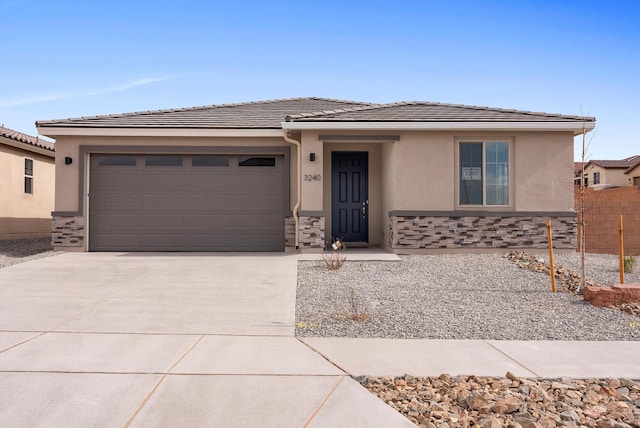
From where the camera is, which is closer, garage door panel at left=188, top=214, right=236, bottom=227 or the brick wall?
garage door panel at left=188, top=214, right=236, bottom=227

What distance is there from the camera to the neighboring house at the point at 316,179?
37.0 ft

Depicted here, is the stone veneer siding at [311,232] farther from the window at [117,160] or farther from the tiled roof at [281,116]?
the window at [117,160]

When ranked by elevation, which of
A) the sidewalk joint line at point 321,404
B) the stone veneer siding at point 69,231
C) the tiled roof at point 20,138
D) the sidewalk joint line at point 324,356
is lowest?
the sidewalk joint line at point 321,404

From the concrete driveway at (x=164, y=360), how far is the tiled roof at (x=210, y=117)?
5516 millimetres

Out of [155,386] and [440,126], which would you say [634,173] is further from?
[155,386]

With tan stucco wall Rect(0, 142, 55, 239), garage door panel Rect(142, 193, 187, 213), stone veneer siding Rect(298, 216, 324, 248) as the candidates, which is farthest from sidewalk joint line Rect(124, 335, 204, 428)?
tan stucco wall Rect(0, 142, 55, 239)

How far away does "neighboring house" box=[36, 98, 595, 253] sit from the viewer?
37.0 ft

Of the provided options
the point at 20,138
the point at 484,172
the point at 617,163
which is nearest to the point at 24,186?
the point at 20,138

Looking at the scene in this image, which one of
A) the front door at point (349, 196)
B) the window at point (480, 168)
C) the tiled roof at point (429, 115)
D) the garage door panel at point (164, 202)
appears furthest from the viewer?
the front door at point (349, 196)

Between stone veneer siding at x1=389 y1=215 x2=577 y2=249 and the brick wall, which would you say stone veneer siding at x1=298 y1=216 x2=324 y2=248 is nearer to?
stone veneer siding at x1=389 y1=215 x2=577 y2=249

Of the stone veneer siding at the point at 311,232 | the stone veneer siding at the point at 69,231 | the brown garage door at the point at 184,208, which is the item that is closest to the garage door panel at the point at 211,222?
the brown garage door at the point at 184,208

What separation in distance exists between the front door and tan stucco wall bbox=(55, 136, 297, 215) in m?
1.47

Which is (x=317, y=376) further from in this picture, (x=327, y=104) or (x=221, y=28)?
(x=327, y=104)

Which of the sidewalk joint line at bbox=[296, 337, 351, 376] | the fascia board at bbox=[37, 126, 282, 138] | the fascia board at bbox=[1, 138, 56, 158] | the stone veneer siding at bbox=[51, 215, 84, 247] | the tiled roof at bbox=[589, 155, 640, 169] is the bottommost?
the sidewalk joint line at bbox=[296, 337, 351, 376]
